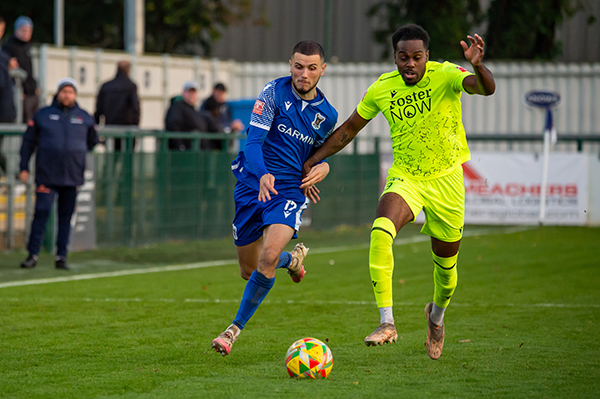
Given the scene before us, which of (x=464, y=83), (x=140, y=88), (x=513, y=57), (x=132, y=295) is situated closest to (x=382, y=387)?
(x=464, y=83)

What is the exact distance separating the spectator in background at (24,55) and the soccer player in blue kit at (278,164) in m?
8.72

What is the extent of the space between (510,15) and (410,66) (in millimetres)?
20651

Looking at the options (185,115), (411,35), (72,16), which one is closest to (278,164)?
(411,35)

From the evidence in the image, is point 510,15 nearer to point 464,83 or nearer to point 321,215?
point 321,215

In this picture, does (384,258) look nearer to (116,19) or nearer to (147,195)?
(147,195)

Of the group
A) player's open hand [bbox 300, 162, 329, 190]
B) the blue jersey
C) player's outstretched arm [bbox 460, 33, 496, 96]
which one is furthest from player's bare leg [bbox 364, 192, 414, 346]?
player's outstretched arm [bbox 460, 33, 496, 96]

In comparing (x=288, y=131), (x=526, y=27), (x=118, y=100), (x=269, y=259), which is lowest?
(x=269, y=259)

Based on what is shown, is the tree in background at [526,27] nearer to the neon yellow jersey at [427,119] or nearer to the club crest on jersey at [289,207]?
the neon yellow jersey at [427,119]

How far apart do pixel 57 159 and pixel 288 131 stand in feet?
17.3

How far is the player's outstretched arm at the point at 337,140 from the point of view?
669 cm

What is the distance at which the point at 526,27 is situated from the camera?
25641 millimetres

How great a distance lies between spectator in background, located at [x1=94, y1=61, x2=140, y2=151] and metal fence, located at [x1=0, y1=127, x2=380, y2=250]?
798 millimetres

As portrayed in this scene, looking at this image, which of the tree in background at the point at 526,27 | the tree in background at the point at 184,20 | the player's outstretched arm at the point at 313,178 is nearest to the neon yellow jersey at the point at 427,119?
the player's outstretched arm at the point at 313,178

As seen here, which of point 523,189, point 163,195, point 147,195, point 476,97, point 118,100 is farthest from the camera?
point 476,97
